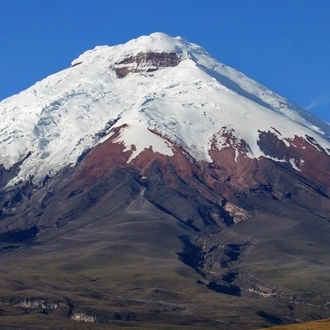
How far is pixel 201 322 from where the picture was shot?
194875mm

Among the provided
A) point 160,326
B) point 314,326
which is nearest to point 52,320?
point 160,326

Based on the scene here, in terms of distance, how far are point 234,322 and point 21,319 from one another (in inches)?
1363

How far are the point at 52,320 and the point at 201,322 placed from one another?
2430 cm

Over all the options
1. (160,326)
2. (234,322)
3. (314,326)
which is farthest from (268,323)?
(314,326)

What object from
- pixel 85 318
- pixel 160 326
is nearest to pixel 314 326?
pixel 160 326

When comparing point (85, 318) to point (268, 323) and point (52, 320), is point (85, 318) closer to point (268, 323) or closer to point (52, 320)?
point (52, 320)

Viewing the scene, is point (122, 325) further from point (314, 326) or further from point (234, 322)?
point (314, 326)

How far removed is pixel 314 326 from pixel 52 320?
82.4m

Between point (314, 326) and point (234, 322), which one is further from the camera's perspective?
point (234, 322)

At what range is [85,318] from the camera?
653ft

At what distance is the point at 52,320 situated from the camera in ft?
626

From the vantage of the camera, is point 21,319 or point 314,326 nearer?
point 314,326

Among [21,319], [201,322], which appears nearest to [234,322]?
[201,322]

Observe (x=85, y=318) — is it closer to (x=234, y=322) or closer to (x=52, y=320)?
(x=52, y=320)
